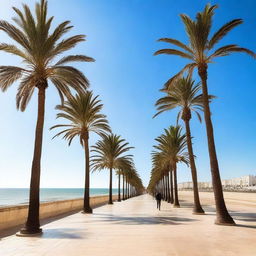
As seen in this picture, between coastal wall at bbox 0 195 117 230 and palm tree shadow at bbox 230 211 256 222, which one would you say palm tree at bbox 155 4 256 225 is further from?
coastal wall at bbox 0 195 117 230

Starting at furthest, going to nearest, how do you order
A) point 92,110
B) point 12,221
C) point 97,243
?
point 92,110
point 12,221
point 97,243

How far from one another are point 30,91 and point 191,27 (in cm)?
1080

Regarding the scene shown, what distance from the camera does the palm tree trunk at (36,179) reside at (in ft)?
37.7

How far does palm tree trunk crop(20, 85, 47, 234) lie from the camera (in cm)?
1148

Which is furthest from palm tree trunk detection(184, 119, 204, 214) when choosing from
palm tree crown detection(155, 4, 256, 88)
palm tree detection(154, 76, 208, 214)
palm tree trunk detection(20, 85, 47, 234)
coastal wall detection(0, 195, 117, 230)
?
palm tree trunk detection(20, 85, 47, 234)

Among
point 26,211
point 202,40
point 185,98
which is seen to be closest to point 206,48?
point 202,40

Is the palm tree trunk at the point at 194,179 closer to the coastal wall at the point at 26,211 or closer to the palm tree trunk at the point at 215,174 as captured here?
the palm tree trunk at the point at 215,174

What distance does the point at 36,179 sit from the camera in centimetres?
1262

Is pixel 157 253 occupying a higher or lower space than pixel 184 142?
lower

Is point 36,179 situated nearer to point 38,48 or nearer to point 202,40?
point 38,48

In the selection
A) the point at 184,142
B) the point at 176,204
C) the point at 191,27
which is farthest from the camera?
the point at 184,142

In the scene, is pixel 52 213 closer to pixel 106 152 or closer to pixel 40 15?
pixel 40 15

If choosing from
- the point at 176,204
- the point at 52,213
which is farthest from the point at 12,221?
the point at 176,204

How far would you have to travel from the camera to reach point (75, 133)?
26922 millimetres
